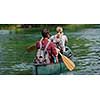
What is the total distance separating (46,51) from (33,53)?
11cm

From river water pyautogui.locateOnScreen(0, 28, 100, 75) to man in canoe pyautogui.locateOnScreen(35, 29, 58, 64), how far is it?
50mm

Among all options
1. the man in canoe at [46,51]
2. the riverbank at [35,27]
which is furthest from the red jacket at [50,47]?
the riverbank at [35,27]

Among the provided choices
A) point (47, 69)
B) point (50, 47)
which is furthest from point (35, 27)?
point (47, 69)

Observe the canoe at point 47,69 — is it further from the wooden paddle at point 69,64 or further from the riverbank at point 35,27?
the riverbank at point 35,27

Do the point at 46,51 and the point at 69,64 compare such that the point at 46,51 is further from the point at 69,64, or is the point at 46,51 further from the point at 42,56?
the point at 69,64

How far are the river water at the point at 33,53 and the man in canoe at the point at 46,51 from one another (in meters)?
0.05

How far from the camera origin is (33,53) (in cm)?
293

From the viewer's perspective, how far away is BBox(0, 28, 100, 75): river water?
290 cm

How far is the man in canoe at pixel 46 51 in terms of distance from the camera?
2.92 m
